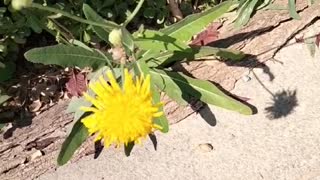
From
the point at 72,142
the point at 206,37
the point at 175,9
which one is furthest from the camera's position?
the point at 175,9

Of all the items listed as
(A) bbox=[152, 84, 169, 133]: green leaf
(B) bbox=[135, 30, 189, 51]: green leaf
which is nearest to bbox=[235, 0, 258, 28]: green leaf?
(B) bbox=[135, 30, 189, 51]: green leaf

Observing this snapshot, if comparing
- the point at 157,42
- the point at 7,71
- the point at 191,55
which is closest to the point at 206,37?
the point at 191,55

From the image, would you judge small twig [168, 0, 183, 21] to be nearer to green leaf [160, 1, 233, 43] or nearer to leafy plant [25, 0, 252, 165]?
leafy plant [25, 0, 252, 165]

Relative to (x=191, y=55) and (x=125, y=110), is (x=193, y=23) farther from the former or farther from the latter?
(x=125, y=110)

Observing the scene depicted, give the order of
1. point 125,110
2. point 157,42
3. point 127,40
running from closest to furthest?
point 125,110, point 127,40, point 157,42

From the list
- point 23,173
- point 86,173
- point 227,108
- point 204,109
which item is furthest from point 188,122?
point 23,173

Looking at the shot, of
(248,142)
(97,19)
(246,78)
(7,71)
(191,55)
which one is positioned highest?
(97,19)
